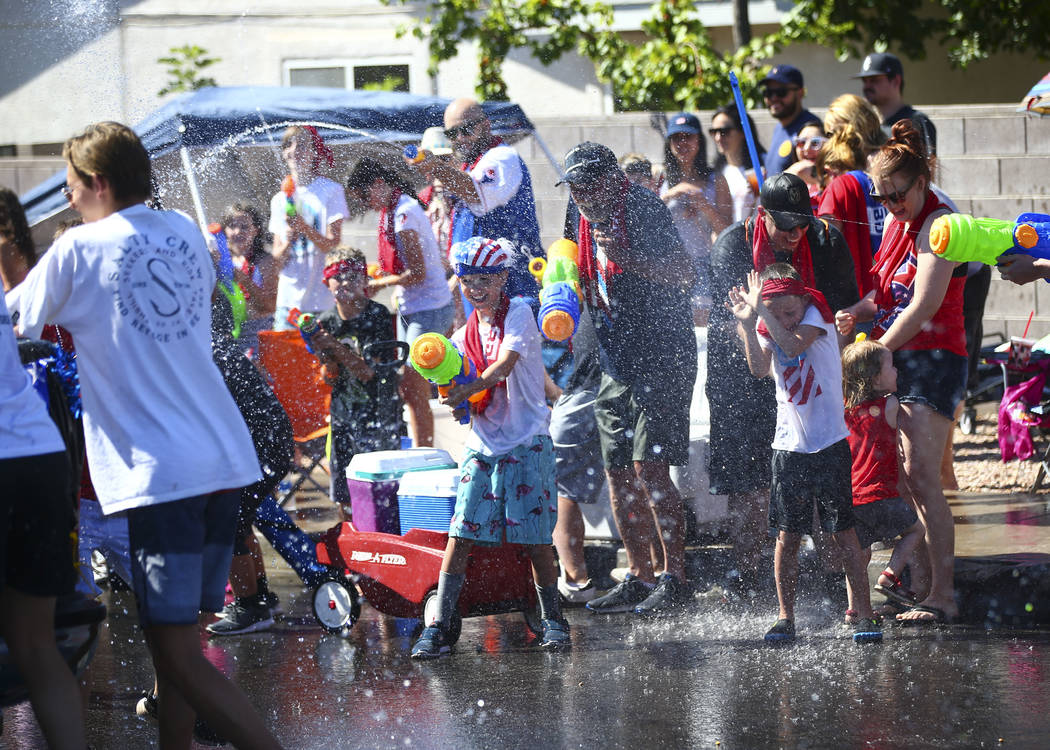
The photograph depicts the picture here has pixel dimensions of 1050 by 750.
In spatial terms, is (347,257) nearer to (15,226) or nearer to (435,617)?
(435,617)

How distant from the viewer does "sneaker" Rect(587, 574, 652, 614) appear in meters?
6.16

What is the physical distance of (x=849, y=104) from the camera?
6.60 metres

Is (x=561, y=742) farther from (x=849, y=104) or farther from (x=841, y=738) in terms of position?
(x=849, y=104)

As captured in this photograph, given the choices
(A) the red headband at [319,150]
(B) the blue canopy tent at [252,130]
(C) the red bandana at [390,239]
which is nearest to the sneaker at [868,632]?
(C) the red bandana at [390,239]

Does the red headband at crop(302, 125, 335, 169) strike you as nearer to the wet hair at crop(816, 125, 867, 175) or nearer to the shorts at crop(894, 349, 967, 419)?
the wet hair at crop(816, 125, 867, 175)

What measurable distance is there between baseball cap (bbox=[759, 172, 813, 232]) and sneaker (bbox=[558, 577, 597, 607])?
6.22 feet

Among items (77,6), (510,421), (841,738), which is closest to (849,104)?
(510,421)

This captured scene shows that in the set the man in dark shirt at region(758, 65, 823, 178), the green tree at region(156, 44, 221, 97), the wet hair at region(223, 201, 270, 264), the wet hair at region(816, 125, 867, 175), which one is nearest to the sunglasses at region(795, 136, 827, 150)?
the man in dark shirt at region(758, 65, 823, 178)

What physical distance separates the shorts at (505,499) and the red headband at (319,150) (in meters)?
4.24

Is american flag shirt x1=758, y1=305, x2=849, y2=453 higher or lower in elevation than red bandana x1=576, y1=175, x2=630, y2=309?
lower

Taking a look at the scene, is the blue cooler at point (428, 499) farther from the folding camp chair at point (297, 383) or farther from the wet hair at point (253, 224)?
the wet hair at point (253, 224)

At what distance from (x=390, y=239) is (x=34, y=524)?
184 inches

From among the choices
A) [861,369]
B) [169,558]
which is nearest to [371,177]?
[861,369]

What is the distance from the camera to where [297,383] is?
7.92 m
